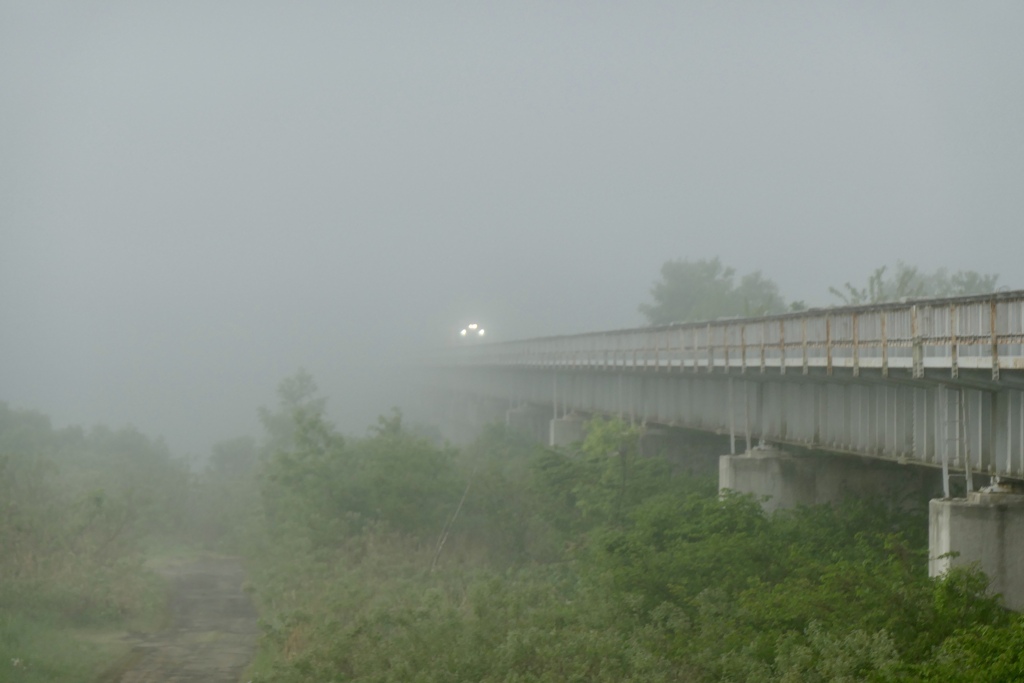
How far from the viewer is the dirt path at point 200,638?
1200 inches

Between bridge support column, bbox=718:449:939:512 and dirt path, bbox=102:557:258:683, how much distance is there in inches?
542

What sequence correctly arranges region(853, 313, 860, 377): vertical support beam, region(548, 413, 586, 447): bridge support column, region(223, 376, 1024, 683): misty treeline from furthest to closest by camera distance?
region(548, 413, 586, 447): bridge support column
region(853, 313, 860, 377): vertical support beam
region(223, 376, 1024, 683): misty treeline

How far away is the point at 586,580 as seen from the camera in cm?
2786

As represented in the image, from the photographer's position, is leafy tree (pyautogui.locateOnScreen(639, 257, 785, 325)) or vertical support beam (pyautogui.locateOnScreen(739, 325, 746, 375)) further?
leafy tree (pyautogui.locateOnScreen(639, 257, 785, 325))

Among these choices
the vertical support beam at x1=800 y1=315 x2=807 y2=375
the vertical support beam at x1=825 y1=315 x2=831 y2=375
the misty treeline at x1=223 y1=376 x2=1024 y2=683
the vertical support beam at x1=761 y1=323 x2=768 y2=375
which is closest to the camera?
the misty treeline at x1=223 y1=376 x2=1024 y2=683

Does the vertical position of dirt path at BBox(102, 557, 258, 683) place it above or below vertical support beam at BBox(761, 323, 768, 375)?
below

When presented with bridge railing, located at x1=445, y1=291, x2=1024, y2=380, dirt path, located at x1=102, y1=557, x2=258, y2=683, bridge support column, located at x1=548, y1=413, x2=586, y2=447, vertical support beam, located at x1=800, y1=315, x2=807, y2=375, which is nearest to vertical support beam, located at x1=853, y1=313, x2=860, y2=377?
bridge railing, located at x1=445, y1=291, x2=1024, y2=380

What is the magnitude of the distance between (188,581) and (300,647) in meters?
19.8

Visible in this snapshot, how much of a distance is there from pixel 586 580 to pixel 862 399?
735 cm

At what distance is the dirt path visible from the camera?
30.5 m

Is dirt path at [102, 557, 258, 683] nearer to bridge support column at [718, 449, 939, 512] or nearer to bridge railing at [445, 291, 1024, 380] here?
bridge support column at [718, 449, 939, 512]

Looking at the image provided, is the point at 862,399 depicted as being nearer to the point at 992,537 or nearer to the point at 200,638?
the point at 992,537

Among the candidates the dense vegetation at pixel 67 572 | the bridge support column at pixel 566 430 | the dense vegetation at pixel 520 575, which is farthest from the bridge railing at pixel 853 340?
the dense vegetation at pixel 67 572

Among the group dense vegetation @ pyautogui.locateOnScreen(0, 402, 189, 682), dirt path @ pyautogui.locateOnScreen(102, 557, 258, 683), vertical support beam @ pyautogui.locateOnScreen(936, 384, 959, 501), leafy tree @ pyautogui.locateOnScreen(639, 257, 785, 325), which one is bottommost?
dirt path @ pyautogui.locateOnScreen(102, 557, 258, 683)
